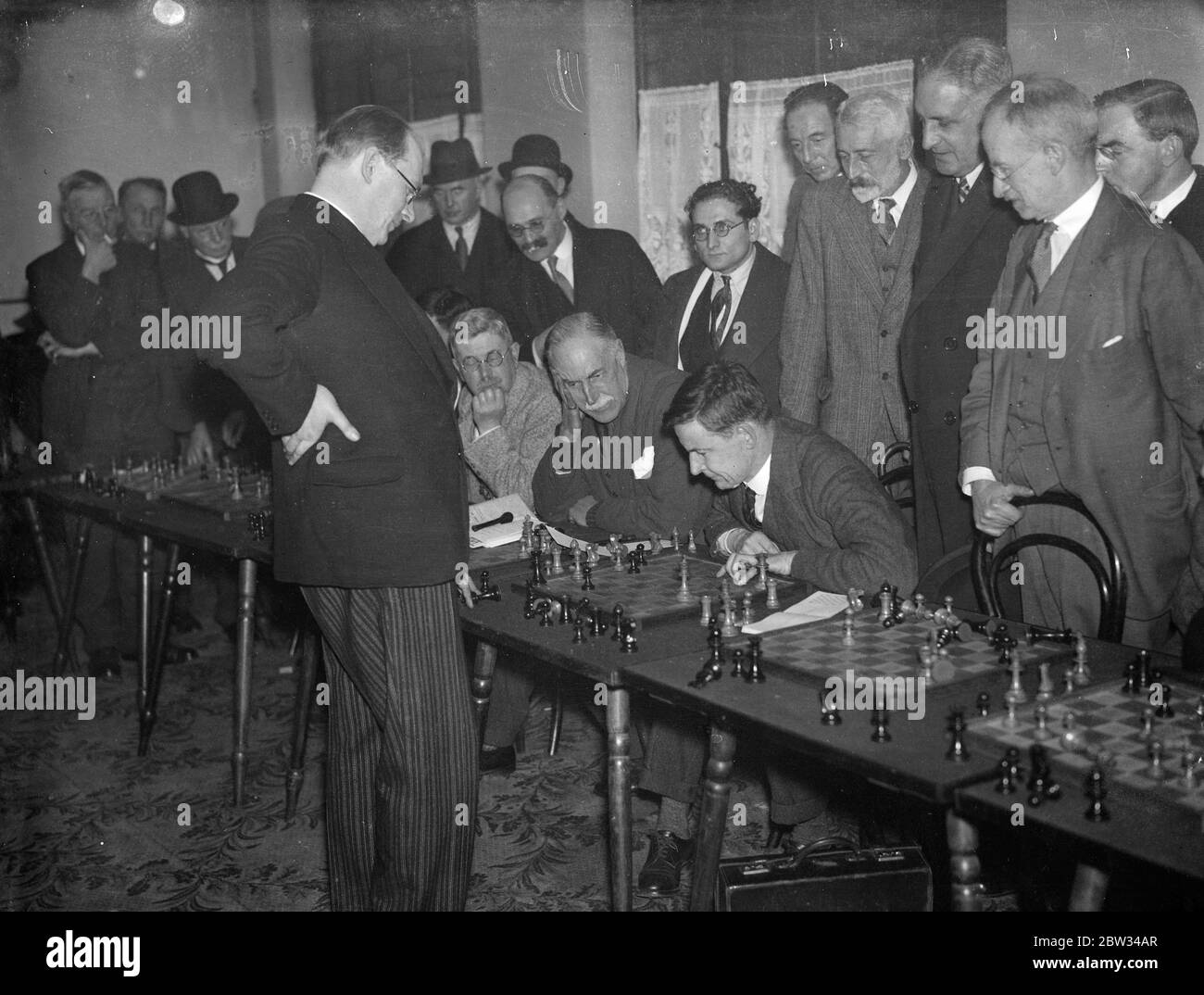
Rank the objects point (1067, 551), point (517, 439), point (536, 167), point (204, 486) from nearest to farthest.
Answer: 1. point (1067, 551)
2. point (517, 439)
3. point (204, 486)
4. point (536, 167)

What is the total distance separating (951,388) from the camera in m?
3.98

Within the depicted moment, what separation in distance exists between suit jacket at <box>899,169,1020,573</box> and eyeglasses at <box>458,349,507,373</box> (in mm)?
1530

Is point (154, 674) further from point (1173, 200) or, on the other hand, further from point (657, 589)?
point (1173, 200)

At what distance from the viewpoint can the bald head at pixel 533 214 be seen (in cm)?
529

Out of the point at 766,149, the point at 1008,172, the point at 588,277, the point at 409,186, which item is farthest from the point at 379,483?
the point at 766,149

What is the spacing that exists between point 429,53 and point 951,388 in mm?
4964

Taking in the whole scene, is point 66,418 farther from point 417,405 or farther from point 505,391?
point 417,405

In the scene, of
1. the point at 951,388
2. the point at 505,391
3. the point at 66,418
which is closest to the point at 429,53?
the point at 66,418

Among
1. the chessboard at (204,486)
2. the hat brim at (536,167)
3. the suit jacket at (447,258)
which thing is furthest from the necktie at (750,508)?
the hat brim at (536,167)

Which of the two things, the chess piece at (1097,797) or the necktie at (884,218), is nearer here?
the chess piece at (1097,797)

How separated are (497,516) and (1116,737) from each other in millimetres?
2476

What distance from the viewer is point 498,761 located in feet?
14.6

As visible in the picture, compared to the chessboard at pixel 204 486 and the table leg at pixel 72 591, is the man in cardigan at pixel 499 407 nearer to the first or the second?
the chessboard at pixel 204 486

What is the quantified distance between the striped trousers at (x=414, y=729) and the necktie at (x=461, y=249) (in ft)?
12.1
